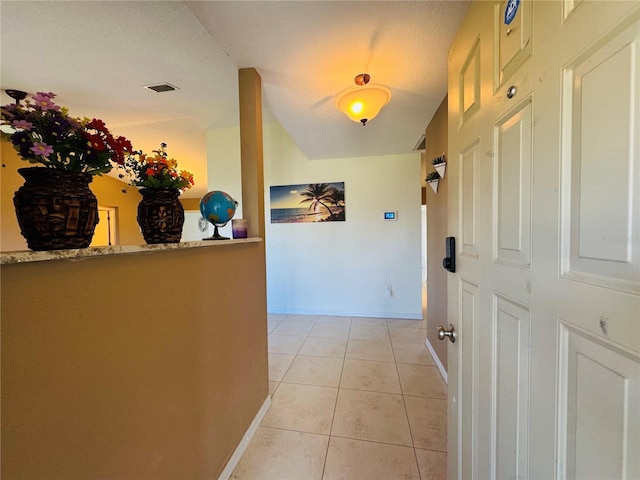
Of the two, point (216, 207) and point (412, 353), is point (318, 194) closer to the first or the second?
point (216, 207)

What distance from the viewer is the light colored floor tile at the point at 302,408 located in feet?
5.09

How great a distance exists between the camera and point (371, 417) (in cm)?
161

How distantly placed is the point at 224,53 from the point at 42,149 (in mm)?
1374

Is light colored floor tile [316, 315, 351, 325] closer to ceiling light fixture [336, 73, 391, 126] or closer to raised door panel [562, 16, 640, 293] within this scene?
ceiling light fixture [336, 73, 391, 126]

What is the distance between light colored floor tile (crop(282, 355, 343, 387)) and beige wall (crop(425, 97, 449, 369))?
97cm

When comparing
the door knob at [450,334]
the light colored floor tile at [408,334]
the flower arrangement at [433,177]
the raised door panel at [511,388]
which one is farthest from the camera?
the light colored floor tile at [408,334]

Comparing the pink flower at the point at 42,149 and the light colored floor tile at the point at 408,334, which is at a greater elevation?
the pink flower at the point at 42,149

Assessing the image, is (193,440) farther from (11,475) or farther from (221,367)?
(11,475)

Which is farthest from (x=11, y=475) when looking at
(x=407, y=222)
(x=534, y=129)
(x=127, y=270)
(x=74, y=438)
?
(x=407, y=222)

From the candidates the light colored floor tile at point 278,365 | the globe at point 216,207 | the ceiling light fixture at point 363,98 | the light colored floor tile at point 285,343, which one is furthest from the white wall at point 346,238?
the globe at point 216,207

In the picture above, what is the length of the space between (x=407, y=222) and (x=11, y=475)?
11.7 ft

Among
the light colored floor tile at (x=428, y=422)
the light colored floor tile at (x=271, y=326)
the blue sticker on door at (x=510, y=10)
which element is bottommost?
the light colored floor tile at (x=271, y=326)

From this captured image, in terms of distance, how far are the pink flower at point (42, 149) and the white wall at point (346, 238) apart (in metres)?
2.79

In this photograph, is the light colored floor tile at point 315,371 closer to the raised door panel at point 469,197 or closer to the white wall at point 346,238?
the white wall at point 346,238
